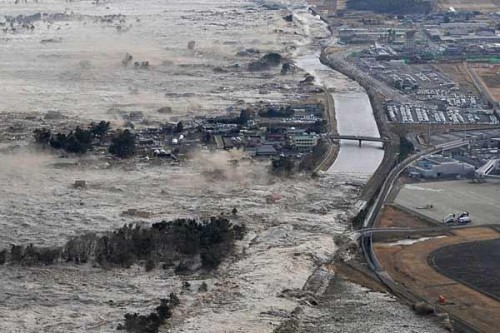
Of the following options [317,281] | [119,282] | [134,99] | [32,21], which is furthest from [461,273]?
[32,21]

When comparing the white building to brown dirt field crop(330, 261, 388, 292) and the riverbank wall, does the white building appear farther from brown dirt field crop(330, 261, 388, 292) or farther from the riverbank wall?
brown dirt field crop(330, 261, 388, 292)

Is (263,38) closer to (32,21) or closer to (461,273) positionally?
(32,21)

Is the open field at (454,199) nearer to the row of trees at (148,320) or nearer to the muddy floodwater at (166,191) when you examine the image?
the muddy floodwater at (166,191)

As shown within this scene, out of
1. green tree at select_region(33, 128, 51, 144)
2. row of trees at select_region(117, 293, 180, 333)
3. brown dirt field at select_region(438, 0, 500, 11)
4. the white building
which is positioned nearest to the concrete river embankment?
the white building

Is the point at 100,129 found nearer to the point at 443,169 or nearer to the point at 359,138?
the point at 359,138

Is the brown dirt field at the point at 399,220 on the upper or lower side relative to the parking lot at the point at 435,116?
upper

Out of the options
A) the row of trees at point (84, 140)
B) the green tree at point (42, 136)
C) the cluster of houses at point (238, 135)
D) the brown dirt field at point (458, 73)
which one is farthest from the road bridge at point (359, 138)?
the brown dirt field at point (458, 73)
